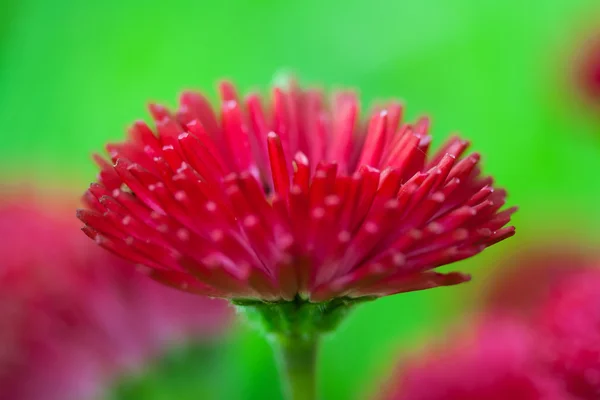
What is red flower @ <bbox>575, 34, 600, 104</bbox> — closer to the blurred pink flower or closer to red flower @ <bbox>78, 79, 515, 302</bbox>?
the blurred pink flower

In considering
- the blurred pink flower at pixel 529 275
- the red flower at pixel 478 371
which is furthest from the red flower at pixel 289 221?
the blurred pink flower at pixel 529 275

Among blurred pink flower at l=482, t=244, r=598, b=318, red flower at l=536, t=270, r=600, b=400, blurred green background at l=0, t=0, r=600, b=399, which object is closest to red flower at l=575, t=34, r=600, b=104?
blurred green background at l=0, t=0, r=600, b=399

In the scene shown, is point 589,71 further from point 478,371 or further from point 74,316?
point 74,316

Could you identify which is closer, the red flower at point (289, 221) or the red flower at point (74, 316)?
the red flower at point (289, 221)

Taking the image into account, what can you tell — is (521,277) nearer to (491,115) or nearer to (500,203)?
(500,203)

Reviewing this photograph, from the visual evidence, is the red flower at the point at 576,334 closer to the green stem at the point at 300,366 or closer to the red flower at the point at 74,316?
the green stem at the point at 300,366

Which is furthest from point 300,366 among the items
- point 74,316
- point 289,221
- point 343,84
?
point 343,84
